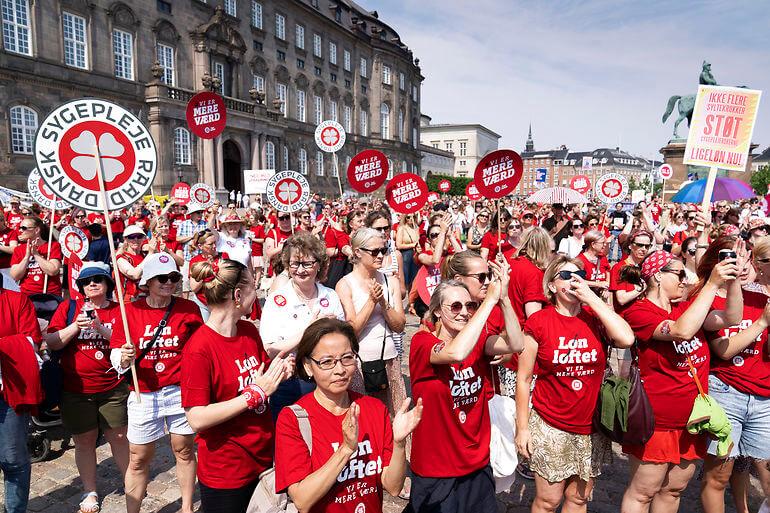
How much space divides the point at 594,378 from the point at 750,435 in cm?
130

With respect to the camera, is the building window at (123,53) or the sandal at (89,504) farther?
the building window at (123,53)

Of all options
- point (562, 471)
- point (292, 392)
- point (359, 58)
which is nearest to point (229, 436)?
point (292, 392)

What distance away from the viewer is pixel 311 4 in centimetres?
4694

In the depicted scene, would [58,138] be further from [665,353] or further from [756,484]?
[756,484]

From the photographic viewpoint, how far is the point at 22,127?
916 inches

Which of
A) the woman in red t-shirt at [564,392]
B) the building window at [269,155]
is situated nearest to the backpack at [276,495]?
the woman in red t-shirt at [564,392]

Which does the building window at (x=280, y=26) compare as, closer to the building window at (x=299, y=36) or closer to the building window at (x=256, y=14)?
the building window at (x=299, y=36)

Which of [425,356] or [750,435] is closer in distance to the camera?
[425,356]

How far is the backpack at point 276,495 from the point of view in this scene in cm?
207

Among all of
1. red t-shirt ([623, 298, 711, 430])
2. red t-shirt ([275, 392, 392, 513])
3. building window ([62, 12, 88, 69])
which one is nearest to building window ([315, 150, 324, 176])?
building window ([62, 12, 88, 69])

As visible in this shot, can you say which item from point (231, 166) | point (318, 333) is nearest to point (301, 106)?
point (231, 166)

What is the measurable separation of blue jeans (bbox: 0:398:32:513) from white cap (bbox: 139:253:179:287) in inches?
44.0

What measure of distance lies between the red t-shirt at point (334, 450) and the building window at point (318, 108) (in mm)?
46479

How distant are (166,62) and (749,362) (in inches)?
1348
